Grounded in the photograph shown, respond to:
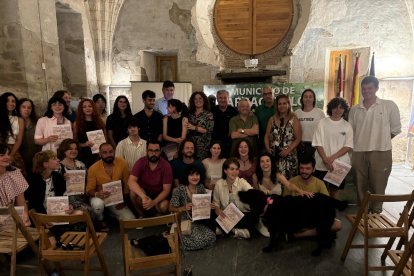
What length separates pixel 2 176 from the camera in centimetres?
334

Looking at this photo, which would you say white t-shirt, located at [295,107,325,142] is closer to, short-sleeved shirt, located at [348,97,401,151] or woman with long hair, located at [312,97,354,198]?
woman with long hair, located at [312,97,354,198]

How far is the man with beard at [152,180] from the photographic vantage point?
407 cm

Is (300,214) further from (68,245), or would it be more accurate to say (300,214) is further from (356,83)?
(356,83)

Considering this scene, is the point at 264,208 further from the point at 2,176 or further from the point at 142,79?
the point at 142,79

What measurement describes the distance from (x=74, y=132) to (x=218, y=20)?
15.8 ft

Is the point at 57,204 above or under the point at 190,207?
above

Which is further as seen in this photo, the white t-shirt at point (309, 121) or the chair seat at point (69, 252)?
the white t-shirt at point (309, 121)

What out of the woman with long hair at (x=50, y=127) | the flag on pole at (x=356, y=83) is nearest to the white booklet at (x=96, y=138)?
the woman with long hair at (x=50, y=127)

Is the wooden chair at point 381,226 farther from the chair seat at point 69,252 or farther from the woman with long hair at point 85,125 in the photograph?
the woman with long hair at point 85,125

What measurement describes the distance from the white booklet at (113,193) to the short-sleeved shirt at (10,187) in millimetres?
967

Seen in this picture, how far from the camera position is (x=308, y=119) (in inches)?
177

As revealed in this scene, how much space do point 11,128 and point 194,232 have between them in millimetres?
3135

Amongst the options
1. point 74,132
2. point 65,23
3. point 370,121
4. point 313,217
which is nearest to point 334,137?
point 370,121

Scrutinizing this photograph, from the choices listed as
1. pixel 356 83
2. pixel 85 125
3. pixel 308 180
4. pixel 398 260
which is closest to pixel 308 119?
pixel 308 180
